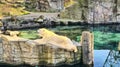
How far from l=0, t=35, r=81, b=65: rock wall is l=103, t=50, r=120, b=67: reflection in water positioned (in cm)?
213

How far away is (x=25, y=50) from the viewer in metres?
25.5

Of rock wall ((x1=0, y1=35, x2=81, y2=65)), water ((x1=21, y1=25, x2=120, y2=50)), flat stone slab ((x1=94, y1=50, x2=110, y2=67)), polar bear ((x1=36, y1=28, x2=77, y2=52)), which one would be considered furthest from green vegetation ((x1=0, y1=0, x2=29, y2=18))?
polar bear ((x1=36, y1=28, x2=77, y2=52))

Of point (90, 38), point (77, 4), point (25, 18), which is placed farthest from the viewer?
point (77, 4)

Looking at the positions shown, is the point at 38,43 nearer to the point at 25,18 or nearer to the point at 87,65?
the point at 87,65

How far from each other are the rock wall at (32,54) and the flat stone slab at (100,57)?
1.39m

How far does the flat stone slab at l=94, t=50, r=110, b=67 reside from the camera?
26.0 m

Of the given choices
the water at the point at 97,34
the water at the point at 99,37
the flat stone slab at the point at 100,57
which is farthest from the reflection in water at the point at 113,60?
the water at the point at 97,34

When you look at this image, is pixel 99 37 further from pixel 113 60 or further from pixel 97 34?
pixel 113 60

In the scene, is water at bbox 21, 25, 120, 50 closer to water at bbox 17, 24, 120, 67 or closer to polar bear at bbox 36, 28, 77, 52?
water at bbox 17, 24, 120, 67

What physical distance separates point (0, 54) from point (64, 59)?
13.5 ft

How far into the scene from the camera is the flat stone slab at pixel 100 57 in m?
26.0

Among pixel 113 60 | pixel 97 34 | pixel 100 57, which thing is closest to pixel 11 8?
pixel 97 34

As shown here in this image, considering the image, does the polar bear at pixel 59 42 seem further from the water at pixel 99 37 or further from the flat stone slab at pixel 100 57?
the flat stone slab at pixel 100 57

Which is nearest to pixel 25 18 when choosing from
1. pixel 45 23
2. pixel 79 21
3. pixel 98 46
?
pixel 45 23
